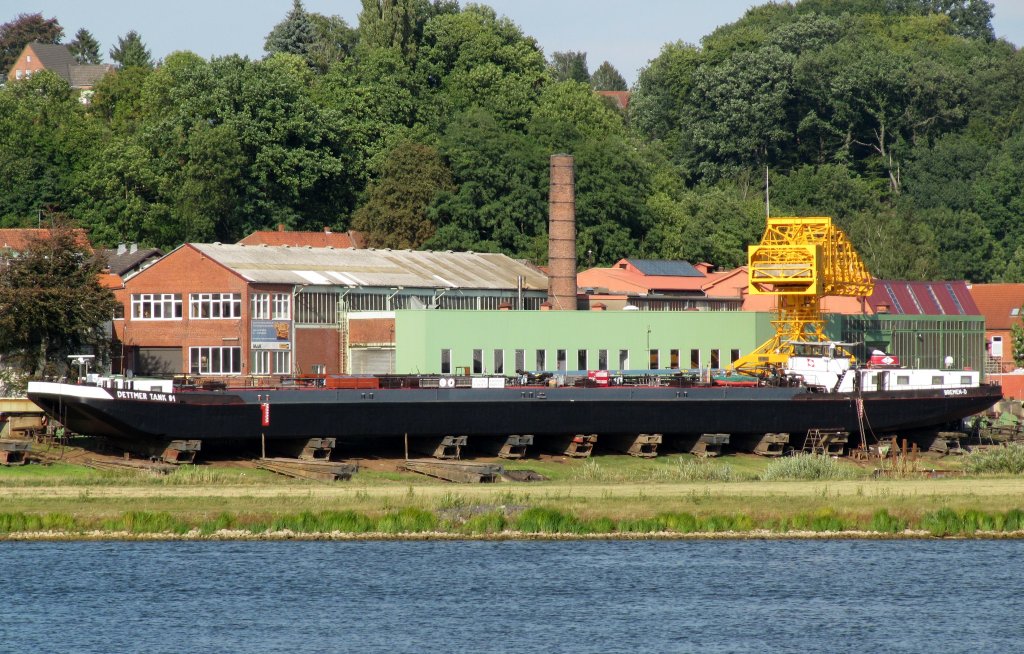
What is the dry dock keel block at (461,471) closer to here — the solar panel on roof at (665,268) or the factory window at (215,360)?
the factory window at (215,360)

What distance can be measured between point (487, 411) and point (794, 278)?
22983 millimetres

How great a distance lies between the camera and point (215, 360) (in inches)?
3656

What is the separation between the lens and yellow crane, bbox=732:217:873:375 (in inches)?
3639

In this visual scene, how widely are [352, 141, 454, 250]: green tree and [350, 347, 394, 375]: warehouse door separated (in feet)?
134

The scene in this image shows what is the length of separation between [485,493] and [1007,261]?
11883 centimetres

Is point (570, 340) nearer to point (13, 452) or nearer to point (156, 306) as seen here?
point (156, 306)

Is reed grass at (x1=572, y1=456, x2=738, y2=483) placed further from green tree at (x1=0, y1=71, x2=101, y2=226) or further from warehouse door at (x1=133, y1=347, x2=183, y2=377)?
green tree at (x1=0, y1=71, x2=101, y2=226)

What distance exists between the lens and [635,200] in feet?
470

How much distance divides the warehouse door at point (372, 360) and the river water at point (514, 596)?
1541 inches

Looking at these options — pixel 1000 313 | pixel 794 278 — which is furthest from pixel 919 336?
pixel 1000 313

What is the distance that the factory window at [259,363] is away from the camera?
9150 cm

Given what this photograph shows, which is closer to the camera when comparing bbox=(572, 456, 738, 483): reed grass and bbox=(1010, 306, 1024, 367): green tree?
bbox=(572, 456, 738, 483): reed grass

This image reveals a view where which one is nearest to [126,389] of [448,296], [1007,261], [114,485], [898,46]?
[114,485]

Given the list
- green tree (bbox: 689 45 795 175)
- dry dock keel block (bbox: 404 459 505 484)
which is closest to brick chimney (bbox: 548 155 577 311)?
dry dock keel block (bbox: 404 459 505 484)
